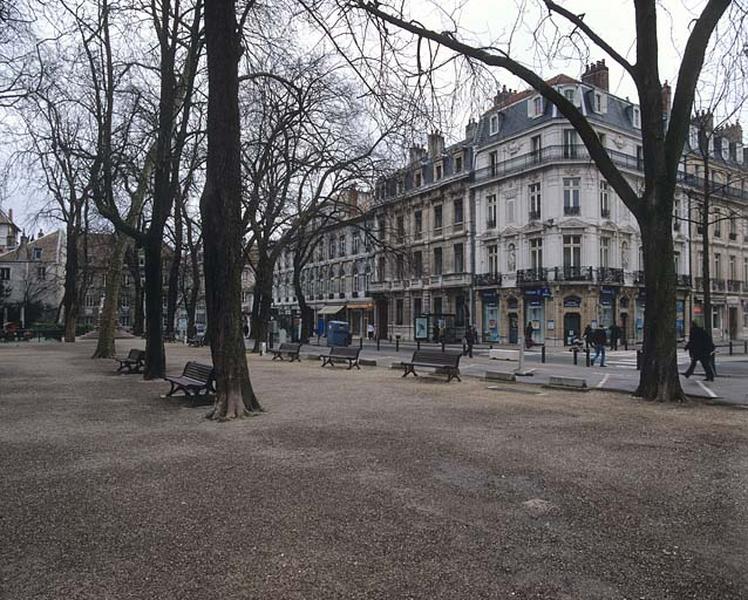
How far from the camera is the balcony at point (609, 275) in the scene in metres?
36.8

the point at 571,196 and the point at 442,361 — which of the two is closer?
the point at 442,361

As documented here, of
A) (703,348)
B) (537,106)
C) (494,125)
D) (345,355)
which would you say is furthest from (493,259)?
(703,348)

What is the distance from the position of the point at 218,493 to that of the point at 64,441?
3.44 meters

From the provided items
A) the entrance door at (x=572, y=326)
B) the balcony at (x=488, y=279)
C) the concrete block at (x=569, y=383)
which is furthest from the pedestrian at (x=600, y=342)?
the balcony at (x=488, y=279)

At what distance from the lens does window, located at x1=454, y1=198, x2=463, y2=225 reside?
44.8 meters

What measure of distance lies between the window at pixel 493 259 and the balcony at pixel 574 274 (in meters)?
5.45

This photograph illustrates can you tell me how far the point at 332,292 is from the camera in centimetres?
6122

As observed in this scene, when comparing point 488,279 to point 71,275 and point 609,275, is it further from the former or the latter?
point 71,275

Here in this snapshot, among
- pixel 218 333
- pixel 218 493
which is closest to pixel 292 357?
pixel 218 333

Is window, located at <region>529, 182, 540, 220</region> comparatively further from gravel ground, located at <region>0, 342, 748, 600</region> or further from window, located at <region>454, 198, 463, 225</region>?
gravel ground, located at <region>0, 342, 748, 600</region>

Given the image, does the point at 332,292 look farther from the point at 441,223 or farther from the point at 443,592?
the point at 443,592

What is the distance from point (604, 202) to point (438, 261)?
45.1 feet

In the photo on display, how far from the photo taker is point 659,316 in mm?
11875

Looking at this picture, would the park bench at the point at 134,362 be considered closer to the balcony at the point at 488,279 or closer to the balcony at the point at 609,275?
the balcony at the point at 488,279
